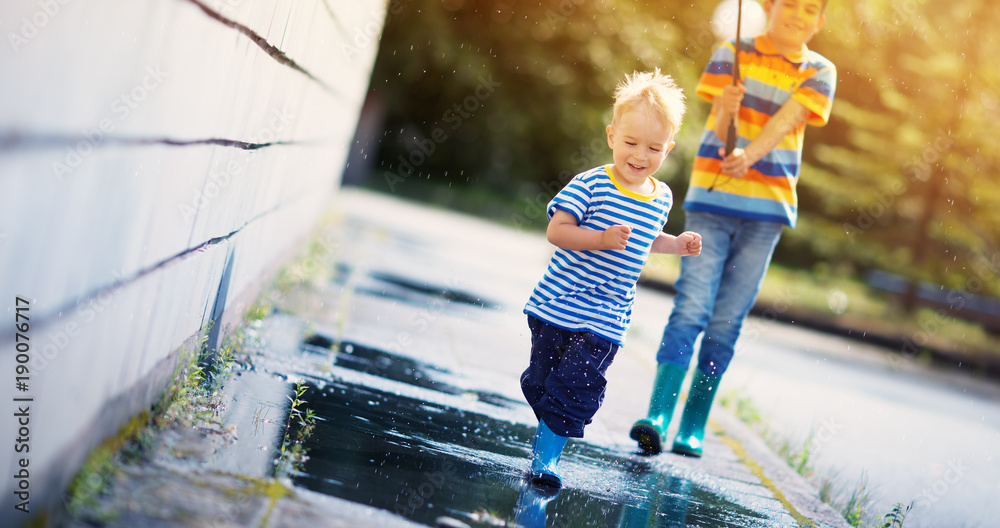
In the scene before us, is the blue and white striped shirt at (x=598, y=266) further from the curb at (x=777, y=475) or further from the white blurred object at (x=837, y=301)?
the white blurred object at (x=837, y=301)

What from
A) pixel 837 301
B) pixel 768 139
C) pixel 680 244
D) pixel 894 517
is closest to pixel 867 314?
pixel 837 301

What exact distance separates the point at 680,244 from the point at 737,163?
964 mm

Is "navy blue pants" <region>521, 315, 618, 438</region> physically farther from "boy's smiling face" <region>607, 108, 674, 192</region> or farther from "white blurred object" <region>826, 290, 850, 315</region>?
"white blurred object" <region>826, 290, 850, 315</region>

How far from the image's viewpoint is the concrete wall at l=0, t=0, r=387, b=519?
1876 mm

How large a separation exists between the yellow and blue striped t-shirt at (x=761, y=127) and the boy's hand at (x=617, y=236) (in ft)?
4.60

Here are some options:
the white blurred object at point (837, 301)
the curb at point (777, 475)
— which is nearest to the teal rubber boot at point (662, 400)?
the curb at point (777, 475)

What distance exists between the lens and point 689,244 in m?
3.75

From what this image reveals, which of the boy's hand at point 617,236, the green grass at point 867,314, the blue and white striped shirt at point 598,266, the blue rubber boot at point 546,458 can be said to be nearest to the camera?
the boy's hand at point 617,236

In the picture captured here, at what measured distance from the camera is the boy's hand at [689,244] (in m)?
3.73

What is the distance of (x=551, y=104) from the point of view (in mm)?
30500

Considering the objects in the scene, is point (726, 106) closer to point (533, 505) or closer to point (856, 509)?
point (856, 509)

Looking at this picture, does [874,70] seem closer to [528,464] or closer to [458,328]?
[458,328]

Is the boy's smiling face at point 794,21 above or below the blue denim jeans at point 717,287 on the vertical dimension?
above

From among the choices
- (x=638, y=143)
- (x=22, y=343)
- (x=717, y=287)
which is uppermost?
(x=638, y=143)
